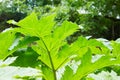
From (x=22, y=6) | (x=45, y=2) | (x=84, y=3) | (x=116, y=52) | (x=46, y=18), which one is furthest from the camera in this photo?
(x=45, y=2)

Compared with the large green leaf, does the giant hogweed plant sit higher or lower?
higher

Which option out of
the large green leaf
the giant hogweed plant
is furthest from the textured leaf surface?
the large green leaf

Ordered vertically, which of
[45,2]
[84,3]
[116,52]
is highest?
[116,52]

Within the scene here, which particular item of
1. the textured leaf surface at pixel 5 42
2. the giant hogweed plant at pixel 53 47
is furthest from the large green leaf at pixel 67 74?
the textured leaf surface at pixel 5 42

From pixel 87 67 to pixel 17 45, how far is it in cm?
14

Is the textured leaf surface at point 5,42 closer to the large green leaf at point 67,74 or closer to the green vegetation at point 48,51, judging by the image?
Answer: the green vegetation at point 48,51

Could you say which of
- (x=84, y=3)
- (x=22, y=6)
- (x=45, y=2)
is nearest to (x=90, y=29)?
(x=84, y=3)

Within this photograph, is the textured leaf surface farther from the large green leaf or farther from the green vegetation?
the large green leaf

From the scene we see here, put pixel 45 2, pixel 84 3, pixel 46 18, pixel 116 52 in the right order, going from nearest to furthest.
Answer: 1. pixel 46 18
2. pixel 116 52
3. pixel 84 3
4. pixel 45 2

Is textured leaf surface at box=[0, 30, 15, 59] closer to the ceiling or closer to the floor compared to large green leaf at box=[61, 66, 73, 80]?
closer to the ceiling

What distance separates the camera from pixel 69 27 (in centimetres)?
60

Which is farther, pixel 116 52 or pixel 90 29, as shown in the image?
Answer: pixel 90 29

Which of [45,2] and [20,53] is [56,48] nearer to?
[20,53]

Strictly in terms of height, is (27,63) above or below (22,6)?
above
